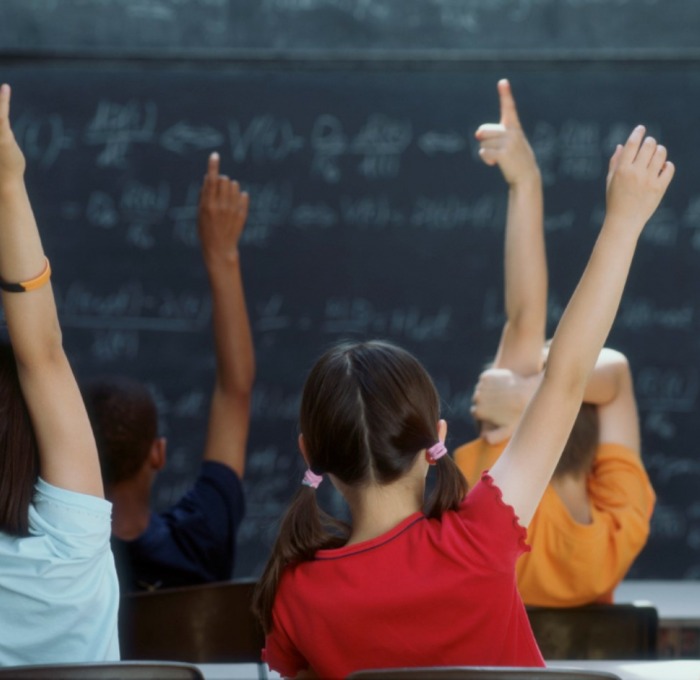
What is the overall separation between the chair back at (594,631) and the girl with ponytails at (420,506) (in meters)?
0.74

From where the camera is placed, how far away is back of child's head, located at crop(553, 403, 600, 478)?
2461 millimetres

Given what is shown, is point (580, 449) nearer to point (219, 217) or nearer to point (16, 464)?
point (219, 217)

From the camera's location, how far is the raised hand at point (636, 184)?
1.62 meters

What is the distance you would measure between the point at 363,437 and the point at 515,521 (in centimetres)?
24

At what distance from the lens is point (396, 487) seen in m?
1.67

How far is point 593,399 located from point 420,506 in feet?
3.11

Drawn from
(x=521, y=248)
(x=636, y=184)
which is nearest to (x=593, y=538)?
(x=521, y=248)

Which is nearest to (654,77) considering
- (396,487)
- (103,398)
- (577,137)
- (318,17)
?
(577,137)

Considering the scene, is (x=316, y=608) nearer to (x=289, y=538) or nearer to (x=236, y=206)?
(x=289, y=538)

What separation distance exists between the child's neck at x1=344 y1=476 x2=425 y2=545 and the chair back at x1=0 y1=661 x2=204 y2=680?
358 millimetres

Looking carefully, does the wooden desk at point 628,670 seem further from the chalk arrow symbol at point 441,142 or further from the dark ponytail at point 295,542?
the chalk arrow symbol at point 441,142

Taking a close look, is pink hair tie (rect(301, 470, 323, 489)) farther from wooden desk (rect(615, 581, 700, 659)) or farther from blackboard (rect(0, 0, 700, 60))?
blackboard (rect(0, 0, 700, 60))

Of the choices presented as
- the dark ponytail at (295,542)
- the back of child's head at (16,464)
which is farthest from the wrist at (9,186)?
the dark ponytail at (295,542)

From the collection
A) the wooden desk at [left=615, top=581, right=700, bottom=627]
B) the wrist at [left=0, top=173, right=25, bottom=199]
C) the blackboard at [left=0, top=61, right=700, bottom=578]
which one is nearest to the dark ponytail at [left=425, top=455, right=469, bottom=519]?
the wrist at [left=0, top=173, right=25, bottom=199]
